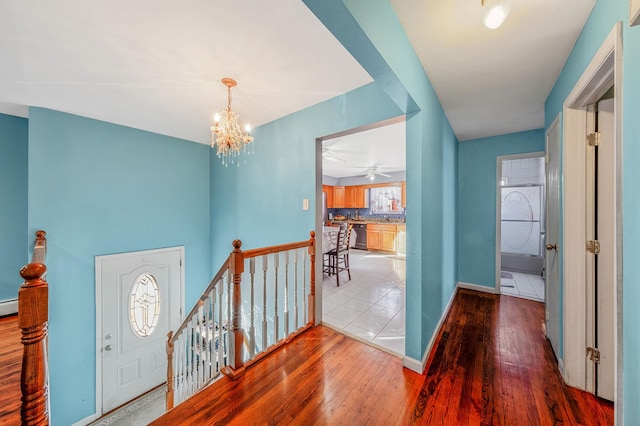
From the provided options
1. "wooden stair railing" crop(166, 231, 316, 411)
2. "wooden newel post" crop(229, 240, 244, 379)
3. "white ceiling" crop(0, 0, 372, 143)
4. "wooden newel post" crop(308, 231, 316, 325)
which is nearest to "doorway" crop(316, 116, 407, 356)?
"wooden newel post" crop(308, 231, 316, 325)

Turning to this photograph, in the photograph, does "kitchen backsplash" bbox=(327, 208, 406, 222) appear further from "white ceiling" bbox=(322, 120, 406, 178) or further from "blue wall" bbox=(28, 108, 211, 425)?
"blue wall" bbox=(28, 108, 211, 425)

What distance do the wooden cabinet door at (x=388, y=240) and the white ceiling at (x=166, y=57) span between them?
17.1 feet

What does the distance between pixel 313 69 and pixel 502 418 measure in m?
2.79

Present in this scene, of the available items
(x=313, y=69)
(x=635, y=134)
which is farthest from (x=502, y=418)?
(x=313, y=69)

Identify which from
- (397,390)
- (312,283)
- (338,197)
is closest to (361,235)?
(338,197)

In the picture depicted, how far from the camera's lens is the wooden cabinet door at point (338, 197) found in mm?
8477

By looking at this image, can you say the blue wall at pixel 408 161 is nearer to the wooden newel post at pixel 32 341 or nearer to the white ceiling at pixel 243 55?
the white ceiling at pixel 243 55

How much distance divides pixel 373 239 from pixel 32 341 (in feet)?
23.3

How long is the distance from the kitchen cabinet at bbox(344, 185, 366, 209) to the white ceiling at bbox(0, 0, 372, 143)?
5619 mm

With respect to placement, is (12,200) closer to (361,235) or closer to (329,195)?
(329,195)

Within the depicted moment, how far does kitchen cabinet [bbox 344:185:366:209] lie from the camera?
8.20 meters

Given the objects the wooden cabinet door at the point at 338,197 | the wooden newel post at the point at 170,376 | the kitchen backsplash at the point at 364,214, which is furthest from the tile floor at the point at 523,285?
the wooden cabinet door at the point at 338,197

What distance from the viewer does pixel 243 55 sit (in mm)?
1854

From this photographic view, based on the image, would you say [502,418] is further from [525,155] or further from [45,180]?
[45,180]
